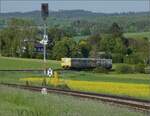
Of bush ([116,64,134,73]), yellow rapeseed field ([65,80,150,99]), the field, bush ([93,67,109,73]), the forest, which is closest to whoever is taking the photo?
yellow rapeseed field ([65,80,150,99])

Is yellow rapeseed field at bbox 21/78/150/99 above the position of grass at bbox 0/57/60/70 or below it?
above

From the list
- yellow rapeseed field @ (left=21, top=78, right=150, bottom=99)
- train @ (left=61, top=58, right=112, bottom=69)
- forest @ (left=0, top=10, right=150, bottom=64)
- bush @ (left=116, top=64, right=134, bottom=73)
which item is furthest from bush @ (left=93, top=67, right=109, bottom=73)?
yellow rapeseed field @ (left=21, top=78, right=150, bottom=99)

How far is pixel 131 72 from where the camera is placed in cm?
10312

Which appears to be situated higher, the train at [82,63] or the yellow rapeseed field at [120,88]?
the yellow rapeseed field at [120,88]

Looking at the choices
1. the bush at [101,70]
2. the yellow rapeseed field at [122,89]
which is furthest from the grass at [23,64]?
the yellow rapeseed field at [122,89]

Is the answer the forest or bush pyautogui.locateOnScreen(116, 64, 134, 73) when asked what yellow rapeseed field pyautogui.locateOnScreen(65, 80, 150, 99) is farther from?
the forest

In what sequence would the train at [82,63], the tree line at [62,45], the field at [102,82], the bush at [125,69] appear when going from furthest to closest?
the tree line at [62,45] → the train at [82,63] → the bush at [125,69] → the field at [102,82]

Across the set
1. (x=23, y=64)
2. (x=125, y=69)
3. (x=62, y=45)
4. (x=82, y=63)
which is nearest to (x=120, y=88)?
(x=125, y=69)

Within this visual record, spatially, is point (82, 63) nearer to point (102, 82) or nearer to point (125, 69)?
point (125, 69)

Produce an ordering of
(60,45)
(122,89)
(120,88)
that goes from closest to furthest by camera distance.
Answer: (122,89) → (120,88) → (60,45)

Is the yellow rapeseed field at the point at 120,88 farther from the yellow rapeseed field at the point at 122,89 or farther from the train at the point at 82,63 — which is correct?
the train at the point at 82,63

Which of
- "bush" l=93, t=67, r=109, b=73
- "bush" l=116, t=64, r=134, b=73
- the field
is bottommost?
"bush" l=93, t=67, r=109, b=73

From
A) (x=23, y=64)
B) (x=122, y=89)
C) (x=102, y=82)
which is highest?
(x=122, y=89)

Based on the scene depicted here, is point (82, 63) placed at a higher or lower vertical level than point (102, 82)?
lower
